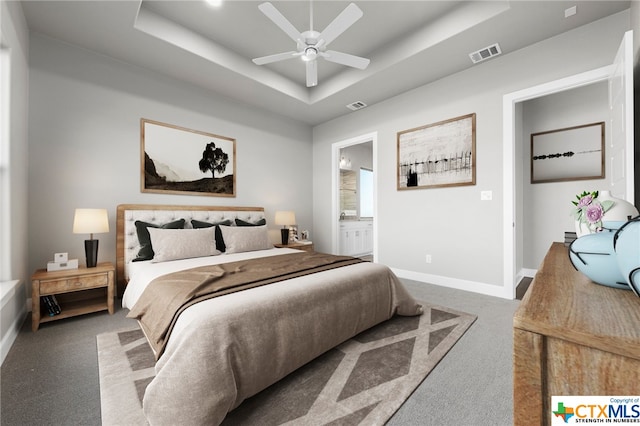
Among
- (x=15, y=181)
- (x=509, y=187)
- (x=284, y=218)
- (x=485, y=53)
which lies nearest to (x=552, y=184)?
(x=509, y=187)

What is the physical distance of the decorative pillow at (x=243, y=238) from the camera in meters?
3.34

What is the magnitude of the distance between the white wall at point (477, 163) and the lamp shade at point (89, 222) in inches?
143

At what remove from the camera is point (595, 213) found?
3.25 ft

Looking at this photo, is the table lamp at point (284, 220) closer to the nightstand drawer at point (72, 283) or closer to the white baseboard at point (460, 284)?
the white baseboard at point (460, 284)

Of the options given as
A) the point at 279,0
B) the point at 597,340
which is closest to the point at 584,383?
the point at 597,340

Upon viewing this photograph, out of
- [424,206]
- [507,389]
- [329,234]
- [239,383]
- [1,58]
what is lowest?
[507,389]

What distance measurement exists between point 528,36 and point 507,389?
3.33 metres

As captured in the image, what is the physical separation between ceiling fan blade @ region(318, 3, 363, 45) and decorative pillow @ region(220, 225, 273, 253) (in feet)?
7.65

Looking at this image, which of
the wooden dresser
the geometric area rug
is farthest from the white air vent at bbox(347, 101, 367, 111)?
the wooden dresser

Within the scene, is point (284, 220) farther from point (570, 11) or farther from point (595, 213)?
point (570, 11)

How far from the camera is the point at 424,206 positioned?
387 centimetres

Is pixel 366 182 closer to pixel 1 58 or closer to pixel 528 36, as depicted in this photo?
pixel 528 36

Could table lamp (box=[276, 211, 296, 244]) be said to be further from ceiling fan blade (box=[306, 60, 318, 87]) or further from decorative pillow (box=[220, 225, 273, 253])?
ceiling fan blade (box=[306, 60, 318, 87])

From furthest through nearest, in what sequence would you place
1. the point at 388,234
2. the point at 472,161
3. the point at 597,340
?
the point at 388,234 → the point at 472,161 → the point at 597,340
